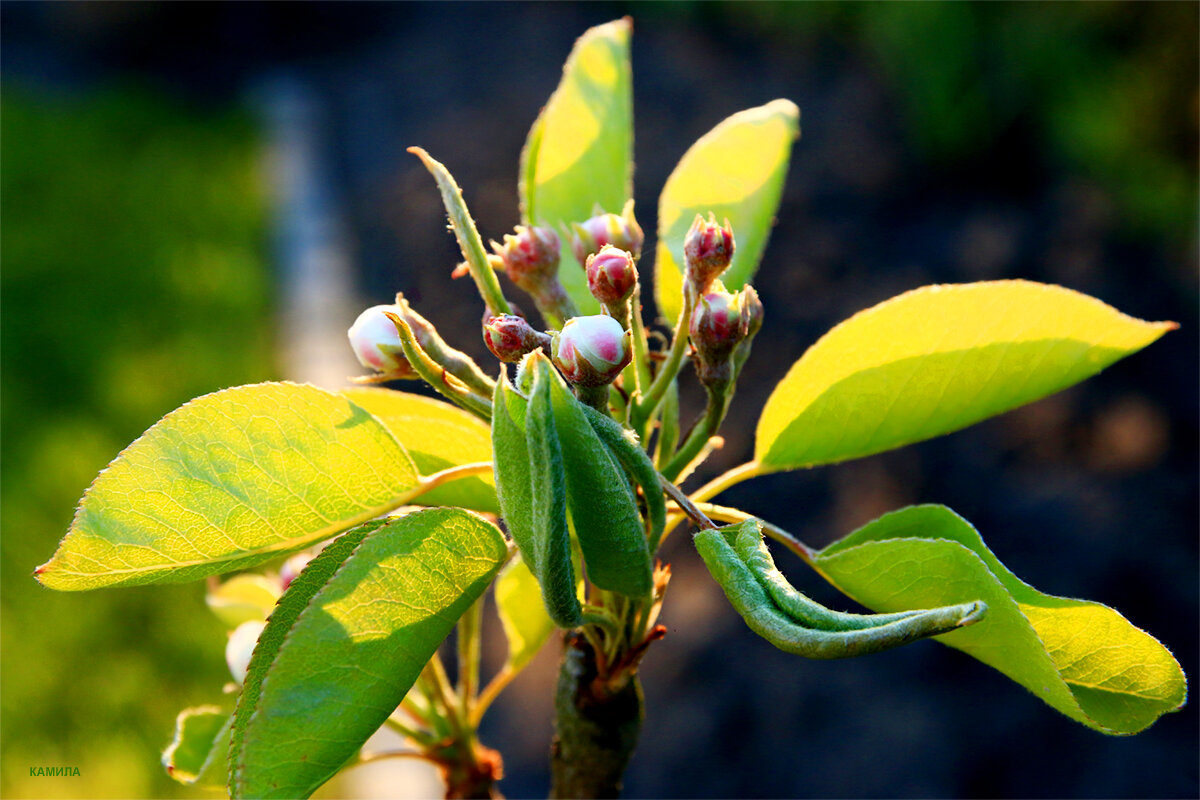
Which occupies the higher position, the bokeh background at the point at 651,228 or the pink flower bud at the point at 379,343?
the pink flower bud at the point at 379,343

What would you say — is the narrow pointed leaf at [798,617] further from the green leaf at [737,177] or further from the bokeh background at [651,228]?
the bokeh background at [651,228]

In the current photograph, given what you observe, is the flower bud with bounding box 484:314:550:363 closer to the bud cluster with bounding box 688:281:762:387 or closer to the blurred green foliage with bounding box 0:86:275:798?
the bud cluster with bounding box 688:281:762:387

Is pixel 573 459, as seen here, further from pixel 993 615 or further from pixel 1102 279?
pixel 1102 279

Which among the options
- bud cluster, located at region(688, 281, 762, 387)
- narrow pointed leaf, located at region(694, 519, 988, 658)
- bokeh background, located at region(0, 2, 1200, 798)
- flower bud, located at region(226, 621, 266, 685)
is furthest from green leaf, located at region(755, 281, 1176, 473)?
bokeh background, located at region(0, 2, 1200, 798)

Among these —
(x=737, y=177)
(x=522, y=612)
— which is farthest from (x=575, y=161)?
(x=522, y=612)

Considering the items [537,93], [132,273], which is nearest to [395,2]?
[537,93]

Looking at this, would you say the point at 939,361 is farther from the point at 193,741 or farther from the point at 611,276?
the point at 193,741

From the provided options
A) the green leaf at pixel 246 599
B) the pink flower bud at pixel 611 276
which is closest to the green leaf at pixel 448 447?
the pink flower bud at pixel 611 276
